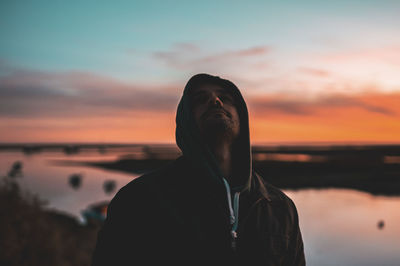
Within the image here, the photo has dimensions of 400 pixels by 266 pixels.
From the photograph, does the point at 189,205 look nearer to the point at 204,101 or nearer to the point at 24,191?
the point at 204,101

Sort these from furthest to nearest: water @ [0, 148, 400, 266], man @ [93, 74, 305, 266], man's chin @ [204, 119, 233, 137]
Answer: water @ [0, 148, 400, 266] < man's chin @ [204, 119, 233, 137] < man @ [93, 74, 305, 266]

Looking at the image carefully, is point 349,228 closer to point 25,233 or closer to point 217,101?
point 25,233

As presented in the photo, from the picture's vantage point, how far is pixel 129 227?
7.16 feet

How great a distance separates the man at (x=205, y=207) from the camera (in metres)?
2.14

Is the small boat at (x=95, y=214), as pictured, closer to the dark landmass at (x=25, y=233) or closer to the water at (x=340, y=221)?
the water at (x=340, y=221)

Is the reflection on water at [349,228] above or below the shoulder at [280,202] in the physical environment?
below

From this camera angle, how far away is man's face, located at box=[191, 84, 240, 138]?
228 cm

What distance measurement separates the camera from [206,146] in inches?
87.8

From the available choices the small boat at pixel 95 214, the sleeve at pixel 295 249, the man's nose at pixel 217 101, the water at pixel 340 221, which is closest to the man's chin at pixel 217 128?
the man's nose at pixel 217 101

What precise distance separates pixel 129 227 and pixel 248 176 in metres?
0.90

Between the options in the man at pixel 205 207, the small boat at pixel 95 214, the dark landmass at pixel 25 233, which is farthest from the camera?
the small boat at pixel 95 214

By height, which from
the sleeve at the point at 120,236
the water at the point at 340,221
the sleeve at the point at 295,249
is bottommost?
the water at the point at 340,221

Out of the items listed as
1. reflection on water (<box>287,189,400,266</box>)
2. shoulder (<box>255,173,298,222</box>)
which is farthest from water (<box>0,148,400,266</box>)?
shoulder (<box>255,173,298,222</box>)

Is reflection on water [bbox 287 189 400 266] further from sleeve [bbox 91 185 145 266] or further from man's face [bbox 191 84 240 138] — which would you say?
sleeve [bbox 91 185 145 266]
